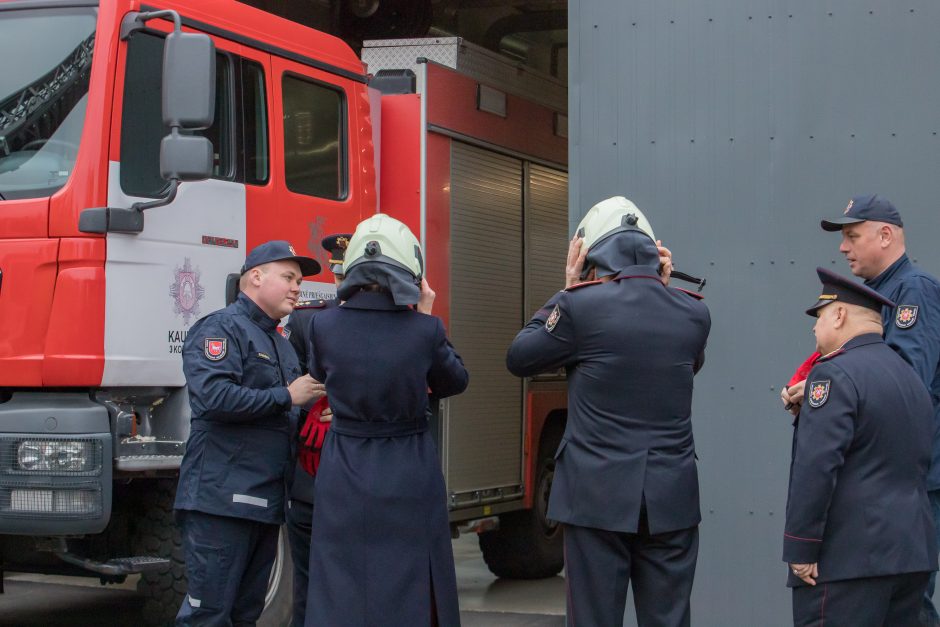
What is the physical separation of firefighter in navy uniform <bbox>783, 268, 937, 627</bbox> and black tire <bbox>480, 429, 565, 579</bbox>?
15.5 feet

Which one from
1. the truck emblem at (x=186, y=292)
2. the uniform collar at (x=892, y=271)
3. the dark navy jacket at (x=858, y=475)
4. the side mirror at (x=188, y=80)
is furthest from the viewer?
the truck emblem at (x=186, y=292)

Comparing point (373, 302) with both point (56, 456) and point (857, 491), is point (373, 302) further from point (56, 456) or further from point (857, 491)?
point (56, 456)

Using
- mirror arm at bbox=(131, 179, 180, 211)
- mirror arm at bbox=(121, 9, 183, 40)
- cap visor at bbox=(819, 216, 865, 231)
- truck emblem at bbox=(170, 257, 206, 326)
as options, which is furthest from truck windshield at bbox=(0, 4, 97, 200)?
cap visor at bbox=(819, 216, 865, 231)

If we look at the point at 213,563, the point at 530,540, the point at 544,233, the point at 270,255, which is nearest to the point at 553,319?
the point at 270,255

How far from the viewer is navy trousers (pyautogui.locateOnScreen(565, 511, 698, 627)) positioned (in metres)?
4.23

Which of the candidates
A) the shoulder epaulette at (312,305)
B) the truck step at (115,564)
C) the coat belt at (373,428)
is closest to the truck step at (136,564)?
the truck step at (115,564)

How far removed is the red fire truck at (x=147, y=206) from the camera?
215 inches

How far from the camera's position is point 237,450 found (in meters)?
4.94

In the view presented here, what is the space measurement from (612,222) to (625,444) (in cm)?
75

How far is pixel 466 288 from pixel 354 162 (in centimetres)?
112

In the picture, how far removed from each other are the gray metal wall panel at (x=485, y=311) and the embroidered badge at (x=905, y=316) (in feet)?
10.6

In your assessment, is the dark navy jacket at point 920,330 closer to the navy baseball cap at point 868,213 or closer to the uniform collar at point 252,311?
the navy baseball cap at point 868,213

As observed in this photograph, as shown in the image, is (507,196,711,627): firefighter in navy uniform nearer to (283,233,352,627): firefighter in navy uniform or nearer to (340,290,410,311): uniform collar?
(340,290,410,311): uniform collar

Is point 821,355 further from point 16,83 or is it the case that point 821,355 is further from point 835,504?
point 16,83
